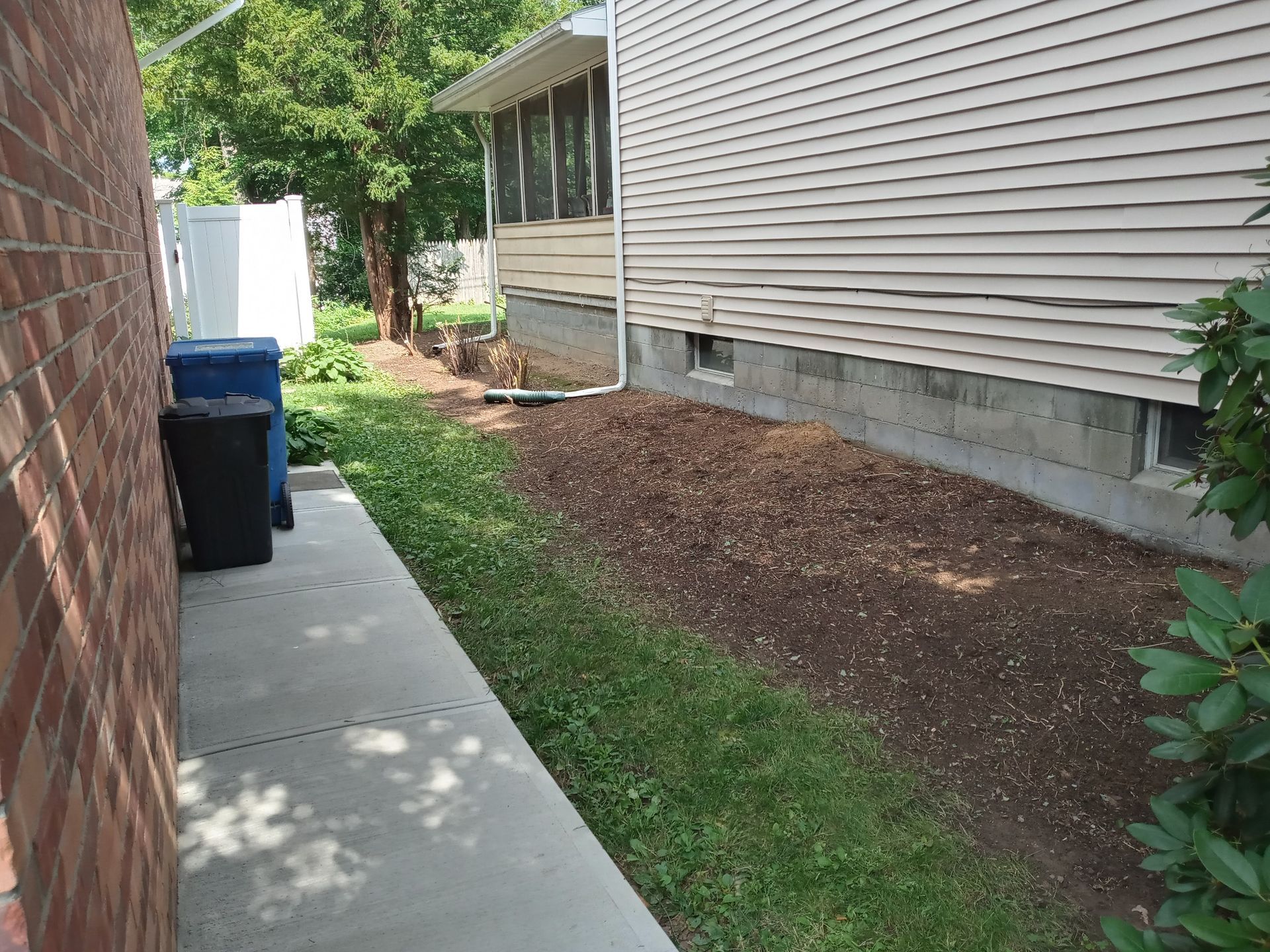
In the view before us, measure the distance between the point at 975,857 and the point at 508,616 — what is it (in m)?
2.73

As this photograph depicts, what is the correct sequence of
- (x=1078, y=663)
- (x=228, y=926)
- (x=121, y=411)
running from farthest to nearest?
(x=1078, y=663) → (x=121, y=411) → (x=228, y=926)

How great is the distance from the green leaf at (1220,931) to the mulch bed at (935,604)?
4.25 ft

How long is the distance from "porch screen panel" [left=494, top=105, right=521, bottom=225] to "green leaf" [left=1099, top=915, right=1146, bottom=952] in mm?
14566

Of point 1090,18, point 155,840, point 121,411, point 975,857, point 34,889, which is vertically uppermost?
point 1090,18

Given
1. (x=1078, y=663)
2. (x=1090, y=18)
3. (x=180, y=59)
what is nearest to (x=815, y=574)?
(x=1078, y=663)

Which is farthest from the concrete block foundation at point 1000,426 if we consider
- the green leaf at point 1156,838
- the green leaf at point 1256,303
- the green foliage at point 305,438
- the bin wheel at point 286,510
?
the bin wheel at point 286,510

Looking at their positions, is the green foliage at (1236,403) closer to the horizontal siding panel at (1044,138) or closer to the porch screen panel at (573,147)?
the horizontal siding panel at (1044,138)

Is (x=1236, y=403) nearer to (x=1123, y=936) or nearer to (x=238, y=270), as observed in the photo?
(x=1123, y=936)

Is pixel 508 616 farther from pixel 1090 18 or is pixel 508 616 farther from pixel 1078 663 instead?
pixel 1090 18

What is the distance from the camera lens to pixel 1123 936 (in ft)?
6.24

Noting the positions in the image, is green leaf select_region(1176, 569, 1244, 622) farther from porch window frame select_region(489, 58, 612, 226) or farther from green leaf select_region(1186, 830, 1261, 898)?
porch window frame select_region(489, 58, 612, 226)

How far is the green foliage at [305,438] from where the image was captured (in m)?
8.58

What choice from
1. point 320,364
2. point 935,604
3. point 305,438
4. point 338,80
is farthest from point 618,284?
point 338,80

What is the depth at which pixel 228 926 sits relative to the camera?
2.69 meters
